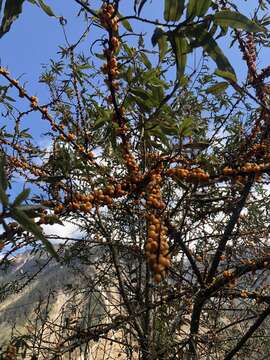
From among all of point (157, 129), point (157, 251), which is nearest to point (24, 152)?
point (157, 129)

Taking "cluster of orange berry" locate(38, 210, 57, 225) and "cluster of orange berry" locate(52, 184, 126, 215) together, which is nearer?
"cluster of orange berry" locate(38, 210, 57, 225)

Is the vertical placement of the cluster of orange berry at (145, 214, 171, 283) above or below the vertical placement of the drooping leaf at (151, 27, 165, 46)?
below

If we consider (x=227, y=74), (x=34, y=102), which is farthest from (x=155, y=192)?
(x=34, y=102)

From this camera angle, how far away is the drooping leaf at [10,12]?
142cm

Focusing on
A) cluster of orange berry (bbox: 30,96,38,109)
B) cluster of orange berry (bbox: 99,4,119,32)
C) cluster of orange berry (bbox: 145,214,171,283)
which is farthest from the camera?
cluster of orange berry (bbox: 30,96,38,109)

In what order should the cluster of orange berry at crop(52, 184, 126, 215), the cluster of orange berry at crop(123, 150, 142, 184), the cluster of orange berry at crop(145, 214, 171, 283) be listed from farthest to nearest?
the cluster of orange berry at crop(123, 150, 142, 184)
the cluster of orange berry at crop(52, 184, 126, 215)
the cluster of orange berry at crop(145, 214, 171, 283)

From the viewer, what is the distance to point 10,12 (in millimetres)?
1424

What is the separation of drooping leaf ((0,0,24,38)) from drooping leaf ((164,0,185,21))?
0.51 m

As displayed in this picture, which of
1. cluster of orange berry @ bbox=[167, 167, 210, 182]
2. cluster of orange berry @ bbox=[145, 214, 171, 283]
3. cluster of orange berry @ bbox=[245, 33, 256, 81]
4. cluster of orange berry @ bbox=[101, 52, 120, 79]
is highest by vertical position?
cluster of orange berry @ bbox=[245, 33, 256, 81]

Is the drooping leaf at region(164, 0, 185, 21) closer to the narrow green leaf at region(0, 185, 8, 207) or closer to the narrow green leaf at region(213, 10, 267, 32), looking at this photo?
the narrow green leaf at region(213, 10, 267, 32)

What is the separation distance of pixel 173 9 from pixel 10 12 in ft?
1.85

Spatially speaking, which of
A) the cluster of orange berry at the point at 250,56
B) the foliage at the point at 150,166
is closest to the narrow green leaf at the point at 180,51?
the foliage at the point at 150,166

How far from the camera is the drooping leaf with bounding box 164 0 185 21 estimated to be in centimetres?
141

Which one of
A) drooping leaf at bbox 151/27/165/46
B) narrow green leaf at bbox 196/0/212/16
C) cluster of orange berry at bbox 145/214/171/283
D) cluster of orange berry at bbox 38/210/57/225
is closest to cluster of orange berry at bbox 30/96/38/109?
cluster of orange berry at bbox 38/210/57/225
